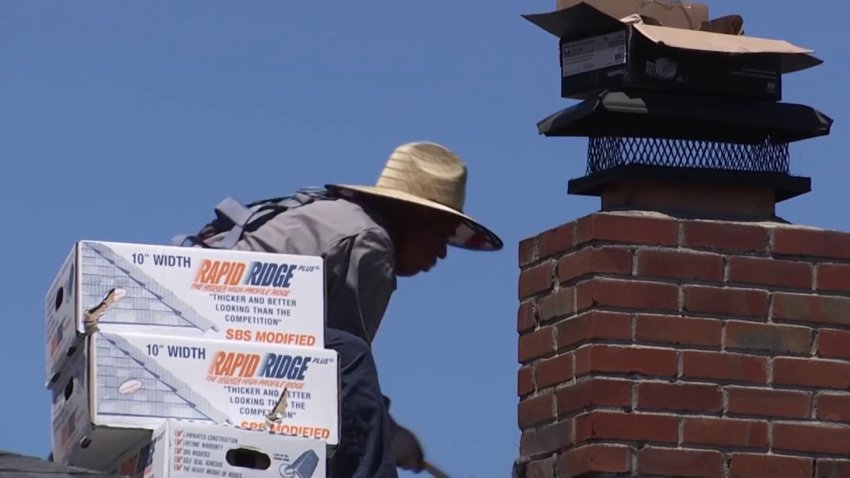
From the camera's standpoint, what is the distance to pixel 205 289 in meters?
5.65

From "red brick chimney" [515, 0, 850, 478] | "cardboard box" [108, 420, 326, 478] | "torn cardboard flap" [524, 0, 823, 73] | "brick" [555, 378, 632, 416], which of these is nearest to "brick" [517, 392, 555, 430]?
"red brick chimney" [515, 0, 850, 478]

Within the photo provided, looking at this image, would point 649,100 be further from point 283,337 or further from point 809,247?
point 283,337

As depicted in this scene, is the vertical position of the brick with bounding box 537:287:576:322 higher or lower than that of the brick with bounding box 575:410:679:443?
higher

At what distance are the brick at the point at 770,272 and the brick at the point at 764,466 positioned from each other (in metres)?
0.48

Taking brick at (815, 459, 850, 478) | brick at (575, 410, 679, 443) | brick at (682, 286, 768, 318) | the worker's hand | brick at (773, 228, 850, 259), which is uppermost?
brick at (773, 228, 850, 259)

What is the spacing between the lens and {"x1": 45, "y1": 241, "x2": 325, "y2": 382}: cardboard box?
5551 millimetres

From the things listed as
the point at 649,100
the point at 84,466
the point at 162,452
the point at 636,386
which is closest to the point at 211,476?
the point at 162,452

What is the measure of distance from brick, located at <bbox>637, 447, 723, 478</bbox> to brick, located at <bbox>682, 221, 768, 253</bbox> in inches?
22.6

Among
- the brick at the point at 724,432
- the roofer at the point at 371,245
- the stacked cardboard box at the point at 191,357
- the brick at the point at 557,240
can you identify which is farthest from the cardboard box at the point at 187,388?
the brick at the point at 724,432

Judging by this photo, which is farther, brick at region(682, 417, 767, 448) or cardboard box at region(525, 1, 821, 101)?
cardboard box at region(525, 1, 821, 101)

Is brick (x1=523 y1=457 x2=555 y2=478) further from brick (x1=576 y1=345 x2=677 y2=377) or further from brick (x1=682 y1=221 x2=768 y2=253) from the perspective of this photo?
brick (x1=682 y1=221 x2=768 y2=253)

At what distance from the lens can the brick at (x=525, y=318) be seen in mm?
6375

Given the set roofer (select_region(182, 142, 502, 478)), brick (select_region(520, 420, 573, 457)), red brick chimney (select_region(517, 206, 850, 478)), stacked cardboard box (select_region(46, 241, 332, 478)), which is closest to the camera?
stacked cardboard box (select_region(46, 241, 332, 478))

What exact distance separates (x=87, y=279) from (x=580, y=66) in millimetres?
1676
